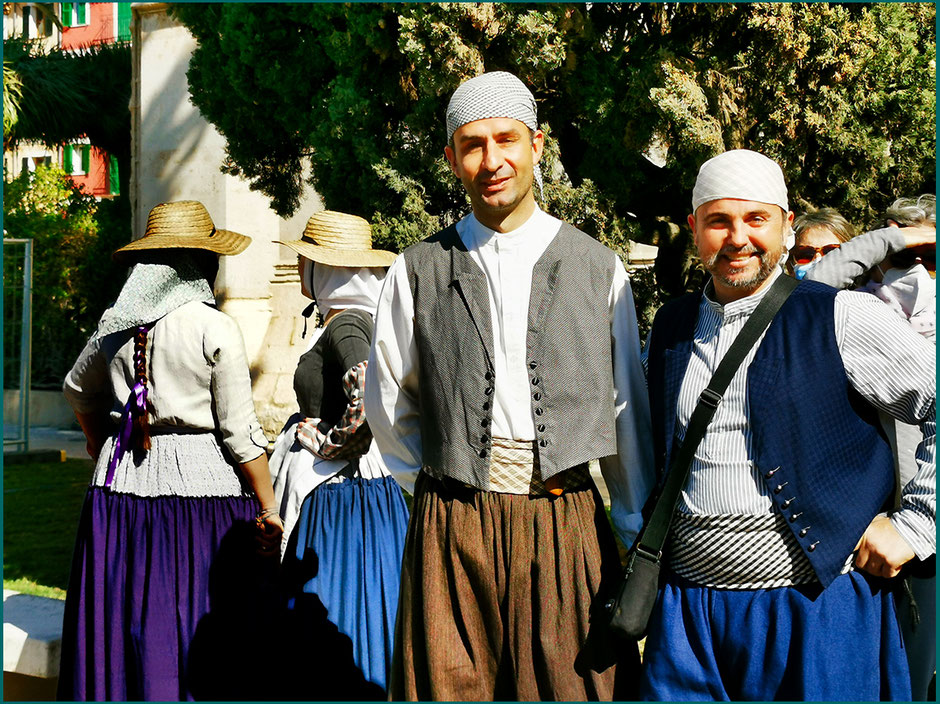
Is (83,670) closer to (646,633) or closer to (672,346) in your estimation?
(646,633)

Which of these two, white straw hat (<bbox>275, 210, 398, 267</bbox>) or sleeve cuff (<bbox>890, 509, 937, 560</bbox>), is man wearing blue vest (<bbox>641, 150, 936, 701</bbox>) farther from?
white straw hat (<bbox>275, 210, 398, 267</bbox>)

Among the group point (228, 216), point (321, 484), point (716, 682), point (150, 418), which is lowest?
point (716, 682)

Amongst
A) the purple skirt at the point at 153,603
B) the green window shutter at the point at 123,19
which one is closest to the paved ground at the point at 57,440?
the purple skirt at the point at 153,603

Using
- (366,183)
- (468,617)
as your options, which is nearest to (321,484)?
(468,617)

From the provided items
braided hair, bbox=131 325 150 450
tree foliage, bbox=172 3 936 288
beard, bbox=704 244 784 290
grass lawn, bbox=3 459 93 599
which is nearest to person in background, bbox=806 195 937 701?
beard, bbox=704 244 784 290

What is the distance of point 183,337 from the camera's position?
349cm

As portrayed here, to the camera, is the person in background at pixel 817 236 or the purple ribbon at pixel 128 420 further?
the person in background at pixel 817 236

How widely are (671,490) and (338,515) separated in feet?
5.95

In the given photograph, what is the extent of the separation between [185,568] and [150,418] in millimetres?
565

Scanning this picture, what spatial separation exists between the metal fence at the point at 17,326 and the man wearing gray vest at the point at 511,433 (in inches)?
400

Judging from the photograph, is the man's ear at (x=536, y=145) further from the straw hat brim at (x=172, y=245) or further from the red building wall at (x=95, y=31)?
the red building wall at (x=95, y=31)

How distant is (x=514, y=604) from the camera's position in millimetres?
2514

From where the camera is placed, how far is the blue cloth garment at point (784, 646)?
223 cm

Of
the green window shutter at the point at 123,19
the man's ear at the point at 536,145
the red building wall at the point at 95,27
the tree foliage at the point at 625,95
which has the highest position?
the red building wall at the point at 95,27
